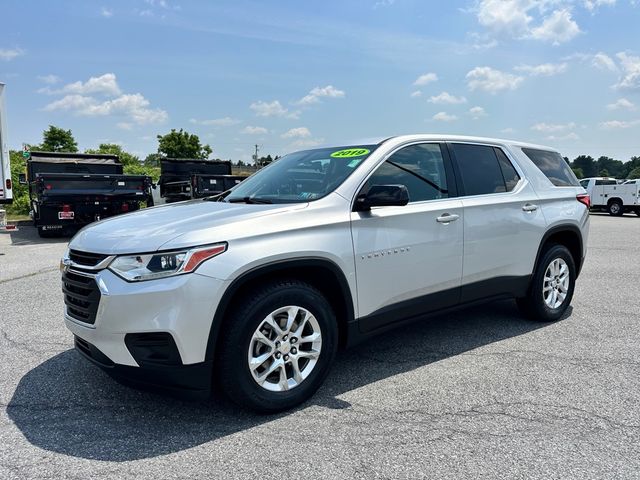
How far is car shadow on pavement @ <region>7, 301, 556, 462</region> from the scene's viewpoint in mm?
2887

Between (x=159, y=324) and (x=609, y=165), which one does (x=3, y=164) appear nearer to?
(x=159, y=324)

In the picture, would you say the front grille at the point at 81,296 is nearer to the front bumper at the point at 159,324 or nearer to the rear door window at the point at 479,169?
the front bumper at the point at 159,324

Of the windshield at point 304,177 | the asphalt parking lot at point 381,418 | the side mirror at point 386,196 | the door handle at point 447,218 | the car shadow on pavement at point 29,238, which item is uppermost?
the windshield at point 304,177

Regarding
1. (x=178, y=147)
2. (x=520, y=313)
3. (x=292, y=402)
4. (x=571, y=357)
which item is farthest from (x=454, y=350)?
(x=178, y=147)

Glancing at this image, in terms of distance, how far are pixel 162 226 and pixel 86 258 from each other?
521mm

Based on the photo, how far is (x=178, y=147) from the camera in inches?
1724

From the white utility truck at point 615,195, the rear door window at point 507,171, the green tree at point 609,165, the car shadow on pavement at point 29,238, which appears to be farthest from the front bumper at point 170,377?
the green tree at point 609,165

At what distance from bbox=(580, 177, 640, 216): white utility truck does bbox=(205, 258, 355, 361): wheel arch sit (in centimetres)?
2421

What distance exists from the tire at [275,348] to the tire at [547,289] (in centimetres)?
262

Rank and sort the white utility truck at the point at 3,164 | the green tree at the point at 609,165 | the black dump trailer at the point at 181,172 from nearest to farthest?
1. the white utility truck at the point at 3,164
2. the black dump trailer at the point at 181,172
3. the green tree at the point at 609,165

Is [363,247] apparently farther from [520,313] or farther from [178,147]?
[178,147]

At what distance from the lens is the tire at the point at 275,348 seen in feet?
9.80

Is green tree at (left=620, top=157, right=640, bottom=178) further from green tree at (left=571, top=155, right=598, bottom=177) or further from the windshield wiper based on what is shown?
the windshield wiper

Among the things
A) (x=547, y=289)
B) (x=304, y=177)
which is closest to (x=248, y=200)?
(x=304, y=177)
